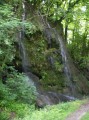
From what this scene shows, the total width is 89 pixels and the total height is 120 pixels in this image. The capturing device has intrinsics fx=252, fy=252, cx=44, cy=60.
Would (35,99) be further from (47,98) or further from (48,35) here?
(48,35)

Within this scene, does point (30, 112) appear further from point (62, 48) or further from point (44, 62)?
point (62, 48)

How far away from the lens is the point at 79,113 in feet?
38.8

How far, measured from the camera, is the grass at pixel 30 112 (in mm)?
11313

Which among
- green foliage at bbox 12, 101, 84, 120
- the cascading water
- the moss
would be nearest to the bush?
green foliage at bbox 12, 101, 84, 120

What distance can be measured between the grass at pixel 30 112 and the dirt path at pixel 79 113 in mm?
239

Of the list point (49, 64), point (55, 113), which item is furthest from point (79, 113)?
point (49, 64)

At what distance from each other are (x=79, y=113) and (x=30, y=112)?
2367 millimetres

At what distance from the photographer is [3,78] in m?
14.3

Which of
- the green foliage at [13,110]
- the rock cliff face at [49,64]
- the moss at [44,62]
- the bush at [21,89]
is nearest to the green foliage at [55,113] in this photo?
the green foliage at [13,110]

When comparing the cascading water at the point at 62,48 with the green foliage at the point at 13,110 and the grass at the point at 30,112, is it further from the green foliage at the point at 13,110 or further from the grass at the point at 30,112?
the green foliage at the point at 13,110

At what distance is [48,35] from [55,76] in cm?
298

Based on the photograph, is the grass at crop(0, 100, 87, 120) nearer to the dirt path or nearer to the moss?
the dirt path

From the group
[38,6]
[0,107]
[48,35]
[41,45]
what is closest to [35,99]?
[0,107]

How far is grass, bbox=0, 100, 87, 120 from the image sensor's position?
1131 cm
